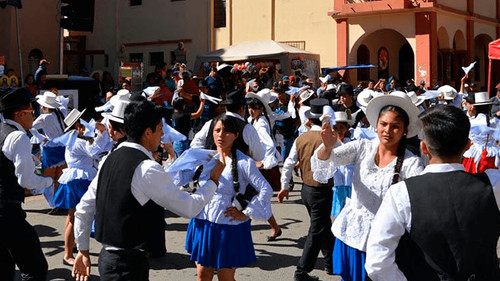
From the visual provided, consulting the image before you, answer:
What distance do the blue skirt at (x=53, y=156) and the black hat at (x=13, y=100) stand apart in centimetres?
409

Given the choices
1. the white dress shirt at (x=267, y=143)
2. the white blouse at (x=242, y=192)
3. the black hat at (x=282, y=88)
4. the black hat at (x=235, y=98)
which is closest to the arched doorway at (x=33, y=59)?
the black hat at (x=282, y=88)

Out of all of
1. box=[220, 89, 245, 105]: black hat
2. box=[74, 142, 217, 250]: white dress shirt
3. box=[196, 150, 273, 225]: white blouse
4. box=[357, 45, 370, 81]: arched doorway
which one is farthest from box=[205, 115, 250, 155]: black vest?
box=[357, 45, 370, 81]: arched doorway

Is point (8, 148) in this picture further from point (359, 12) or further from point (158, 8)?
point (158, 8)

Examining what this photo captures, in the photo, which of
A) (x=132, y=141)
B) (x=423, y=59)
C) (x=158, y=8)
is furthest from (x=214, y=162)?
(x=158, y=8)

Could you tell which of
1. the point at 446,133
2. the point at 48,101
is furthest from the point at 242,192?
the point at 48,101

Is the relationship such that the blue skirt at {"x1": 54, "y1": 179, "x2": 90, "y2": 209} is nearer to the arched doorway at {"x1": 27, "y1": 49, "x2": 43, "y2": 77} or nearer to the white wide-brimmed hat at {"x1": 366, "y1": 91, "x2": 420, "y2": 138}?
the white wide-brimmed hat at {"x1": 366, "y1": 91, "x2": 420, "y2": 138}

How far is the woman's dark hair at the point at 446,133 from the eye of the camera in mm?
3057

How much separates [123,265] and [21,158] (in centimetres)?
155

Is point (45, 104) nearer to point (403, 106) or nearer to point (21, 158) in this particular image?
point (21, 158)

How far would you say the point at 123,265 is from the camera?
388 centimetres

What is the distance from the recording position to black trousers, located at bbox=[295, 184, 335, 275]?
20.7 ft

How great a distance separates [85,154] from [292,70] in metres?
16.0

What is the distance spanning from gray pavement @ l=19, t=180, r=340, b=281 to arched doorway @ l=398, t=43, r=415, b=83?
19.6 metres

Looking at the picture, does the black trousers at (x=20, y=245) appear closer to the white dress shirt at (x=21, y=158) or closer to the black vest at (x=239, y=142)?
the white dress shirt at (x=21, y=158)
